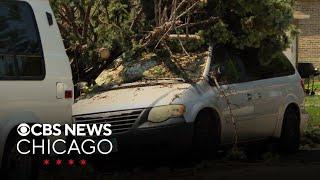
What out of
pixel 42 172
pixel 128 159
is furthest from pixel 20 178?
pixel 128 159

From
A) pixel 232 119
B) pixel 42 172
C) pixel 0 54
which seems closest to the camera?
pixel 0 54

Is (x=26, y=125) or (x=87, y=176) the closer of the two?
(x=26, y=125)

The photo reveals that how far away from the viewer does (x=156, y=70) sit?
8852 millimetres

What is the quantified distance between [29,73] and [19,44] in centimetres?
29

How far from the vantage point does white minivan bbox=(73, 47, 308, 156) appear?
7.77 meters

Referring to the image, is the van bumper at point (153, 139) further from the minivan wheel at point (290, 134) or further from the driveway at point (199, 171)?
the minivan wheel at point (290, 134)

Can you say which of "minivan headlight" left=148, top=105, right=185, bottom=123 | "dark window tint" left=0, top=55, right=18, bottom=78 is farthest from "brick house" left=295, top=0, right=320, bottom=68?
"dark window tint" left=0, top=55, right=18, bottom=78

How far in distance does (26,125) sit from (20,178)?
0.54 m

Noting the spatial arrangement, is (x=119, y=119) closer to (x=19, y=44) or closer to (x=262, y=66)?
(x=19, y=44)

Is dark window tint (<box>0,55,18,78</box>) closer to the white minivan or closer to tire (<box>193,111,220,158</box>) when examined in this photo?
the white minivan

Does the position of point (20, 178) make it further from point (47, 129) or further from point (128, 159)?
point (128, 159)

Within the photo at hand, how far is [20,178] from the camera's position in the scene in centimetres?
646

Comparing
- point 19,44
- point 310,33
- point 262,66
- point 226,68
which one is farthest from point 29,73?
point 310,33

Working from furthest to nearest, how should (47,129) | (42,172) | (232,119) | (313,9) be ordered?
1. (313,9)
2. (232,119)
3. (42,172)
4. (47,129)
